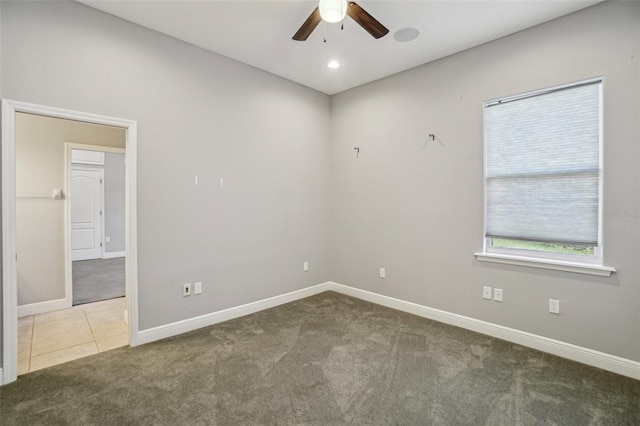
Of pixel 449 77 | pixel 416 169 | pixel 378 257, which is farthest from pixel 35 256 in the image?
pixel 449 77

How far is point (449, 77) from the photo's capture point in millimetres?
3285

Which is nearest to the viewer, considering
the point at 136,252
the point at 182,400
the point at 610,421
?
the point at 610,421

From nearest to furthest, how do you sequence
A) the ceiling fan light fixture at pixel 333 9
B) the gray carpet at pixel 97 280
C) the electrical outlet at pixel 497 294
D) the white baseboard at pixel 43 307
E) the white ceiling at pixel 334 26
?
1. the ceiling fan light fixture at pixel 333 9
2. the white ceiling at pixel 334 26
3. the electrical outlet at pixel 497 294
4. the white baseboard at pixel 43 307
5. the gray carpet at pixel 97 280

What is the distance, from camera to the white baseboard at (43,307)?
3554 mm

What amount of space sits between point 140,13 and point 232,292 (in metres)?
2.87

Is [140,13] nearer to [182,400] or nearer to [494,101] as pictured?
[182,400]

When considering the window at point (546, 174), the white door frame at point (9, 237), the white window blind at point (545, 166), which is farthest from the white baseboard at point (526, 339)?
the white door frame at point (9, 237)

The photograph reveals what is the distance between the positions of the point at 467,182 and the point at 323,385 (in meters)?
2.43

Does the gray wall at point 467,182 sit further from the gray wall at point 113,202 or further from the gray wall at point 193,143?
the gray wall at point 113,202

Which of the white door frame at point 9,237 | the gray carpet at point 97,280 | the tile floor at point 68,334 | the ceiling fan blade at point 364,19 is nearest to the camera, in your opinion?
the ceiling fan blade at point 364,19

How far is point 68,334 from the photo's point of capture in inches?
120

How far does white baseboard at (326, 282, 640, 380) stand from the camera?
2352 millimetres

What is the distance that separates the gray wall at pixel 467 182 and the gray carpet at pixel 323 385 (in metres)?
0.49

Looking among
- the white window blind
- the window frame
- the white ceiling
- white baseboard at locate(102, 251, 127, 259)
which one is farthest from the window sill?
white baseboard at locate(102, 251, 127, 259)
